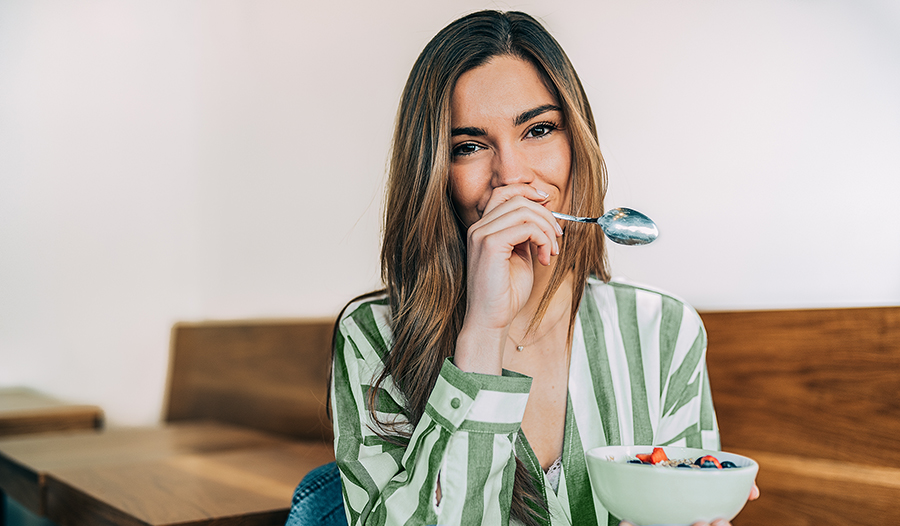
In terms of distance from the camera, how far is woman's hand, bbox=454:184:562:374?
2.87 feet

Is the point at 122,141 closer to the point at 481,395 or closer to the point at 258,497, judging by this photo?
the point at 258,497

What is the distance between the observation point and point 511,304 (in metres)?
0.91

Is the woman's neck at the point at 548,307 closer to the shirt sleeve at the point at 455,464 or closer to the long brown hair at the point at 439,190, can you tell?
the long brown hair at the point at 439,190

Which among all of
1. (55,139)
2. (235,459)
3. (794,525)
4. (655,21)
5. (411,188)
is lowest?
(235,459)

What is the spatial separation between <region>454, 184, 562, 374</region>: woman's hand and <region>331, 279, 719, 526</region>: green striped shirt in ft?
0.11

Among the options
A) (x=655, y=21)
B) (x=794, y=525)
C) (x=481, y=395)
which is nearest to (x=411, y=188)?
(x=481, y=395)

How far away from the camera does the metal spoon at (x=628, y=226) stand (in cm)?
94

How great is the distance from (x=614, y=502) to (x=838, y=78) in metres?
0.92

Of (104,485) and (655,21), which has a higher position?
(655,21)

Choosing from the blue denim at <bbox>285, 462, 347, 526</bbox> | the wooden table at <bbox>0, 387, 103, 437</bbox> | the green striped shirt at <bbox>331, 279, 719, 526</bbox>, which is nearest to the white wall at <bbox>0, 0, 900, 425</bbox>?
the wooden table at <bbox>0, 387, 103, 437</bbox>

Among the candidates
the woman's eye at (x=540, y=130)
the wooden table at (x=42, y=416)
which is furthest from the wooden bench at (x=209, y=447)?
the woman's eye at (x=540, y=130)

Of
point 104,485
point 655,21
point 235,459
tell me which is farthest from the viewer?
point 235,459

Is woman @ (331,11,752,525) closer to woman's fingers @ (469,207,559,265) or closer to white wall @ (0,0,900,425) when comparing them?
Answer: woman's fingers @ (469,207,559,265)

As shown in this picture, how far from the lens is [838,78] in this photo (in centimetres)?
118
